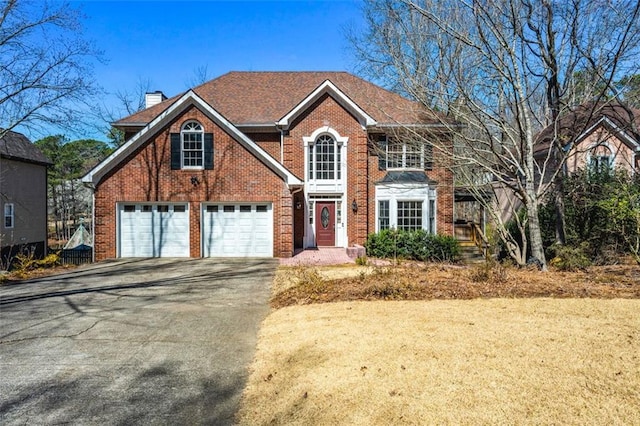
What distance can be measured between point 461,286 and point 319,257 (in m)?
8.12

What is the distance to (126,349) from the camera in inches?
243

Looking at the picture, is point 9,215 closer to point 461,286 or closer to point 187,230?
point 187,230

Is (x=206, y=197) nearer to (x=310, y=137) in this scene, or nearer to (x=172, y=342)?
(x=310, y=137)

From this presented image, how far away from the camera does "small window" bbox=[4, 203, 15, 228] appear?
23172mm

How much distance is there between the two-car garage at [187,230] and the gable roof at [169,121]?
4.68 ft

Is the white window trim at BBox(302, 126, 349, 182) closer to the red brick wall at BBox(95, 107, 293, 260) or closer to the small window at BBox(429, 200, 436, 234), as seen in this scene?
the red brick wall at BBox(95, 107, 293, 260)

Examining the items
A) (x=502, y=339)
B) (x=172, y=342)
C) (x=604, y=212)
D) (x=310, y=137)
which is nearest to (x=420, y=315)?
(x=502, y=339)

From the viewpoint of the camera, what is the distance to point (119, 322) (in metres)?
7.57

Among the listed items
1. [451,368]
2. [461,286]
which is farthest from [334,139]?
[451,368]

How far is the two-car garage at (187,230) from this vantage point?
16.6m

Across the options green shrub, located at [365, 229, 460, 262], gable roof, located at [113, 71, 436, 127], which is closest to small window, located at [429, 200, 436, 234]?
green shrub, located at [365, 229, 460, 262]

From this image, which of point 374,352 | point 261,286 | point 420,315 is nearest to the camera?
point 374,352

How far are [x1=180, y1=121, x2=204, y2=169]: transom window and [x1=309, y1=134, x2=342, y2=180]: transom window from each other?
193 inches

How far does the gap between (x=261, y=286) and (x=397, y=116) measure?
38.4ft
